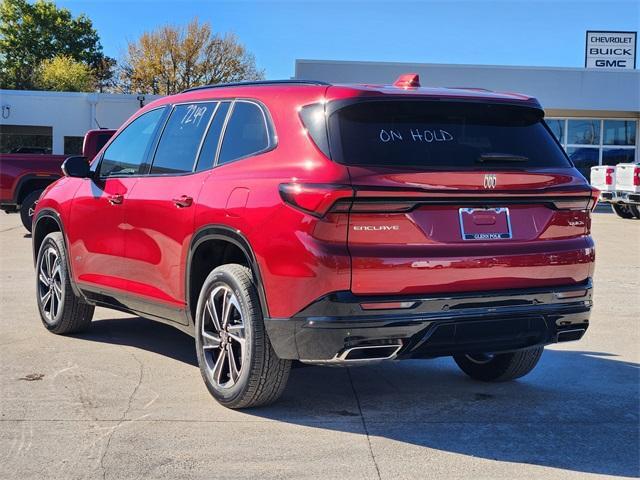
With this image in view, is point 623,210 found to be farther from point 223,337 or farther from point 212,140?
point 223,337

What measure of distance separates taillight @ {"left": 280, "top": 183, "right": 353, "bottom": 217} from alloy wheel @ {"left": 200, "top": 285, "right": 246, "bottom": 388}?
2.65ft

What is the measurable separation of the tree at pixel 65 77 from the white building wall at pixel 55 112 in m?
19.2

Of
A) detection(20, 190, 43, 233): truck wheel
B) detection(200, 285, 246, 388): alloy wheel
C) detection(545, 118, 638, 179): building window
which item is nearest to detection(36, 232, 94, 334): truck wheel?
detection(200, 285, 246, 388): alloy wheel

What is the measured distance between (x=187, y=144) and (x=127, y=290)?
1.16 meters

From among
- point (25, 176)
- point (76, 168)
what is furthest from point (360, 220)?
point (25, 176)

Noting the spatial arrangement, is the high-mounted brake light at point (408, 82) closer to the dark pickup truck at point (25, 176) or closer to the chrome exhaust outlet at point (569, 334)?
the chrome exhaust outlet at point (569, 334)

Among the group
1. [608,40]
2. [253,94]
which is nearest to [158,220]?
[253,94]

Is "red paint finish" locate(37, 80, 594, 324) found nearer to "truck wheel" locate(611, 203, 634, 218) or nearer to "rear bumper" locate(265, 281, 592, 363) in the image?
"rear bumper" locate(265, 281, 592, 363)

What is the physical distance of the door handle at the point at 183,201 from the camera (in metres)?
5.04

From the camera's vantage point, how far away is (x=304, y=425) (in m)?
4.60

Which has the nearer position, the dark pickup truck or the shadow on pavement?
the shadow on pavement

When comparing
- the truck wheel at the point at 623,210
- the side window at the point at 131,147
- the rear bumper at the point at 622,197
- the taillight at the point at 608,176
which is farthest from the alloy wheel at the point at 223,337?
the truck wheel at the point at 623,210

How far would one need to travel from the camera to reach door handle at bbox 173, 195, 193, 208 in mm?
5043

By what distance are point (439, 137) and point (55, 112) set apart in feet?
110
